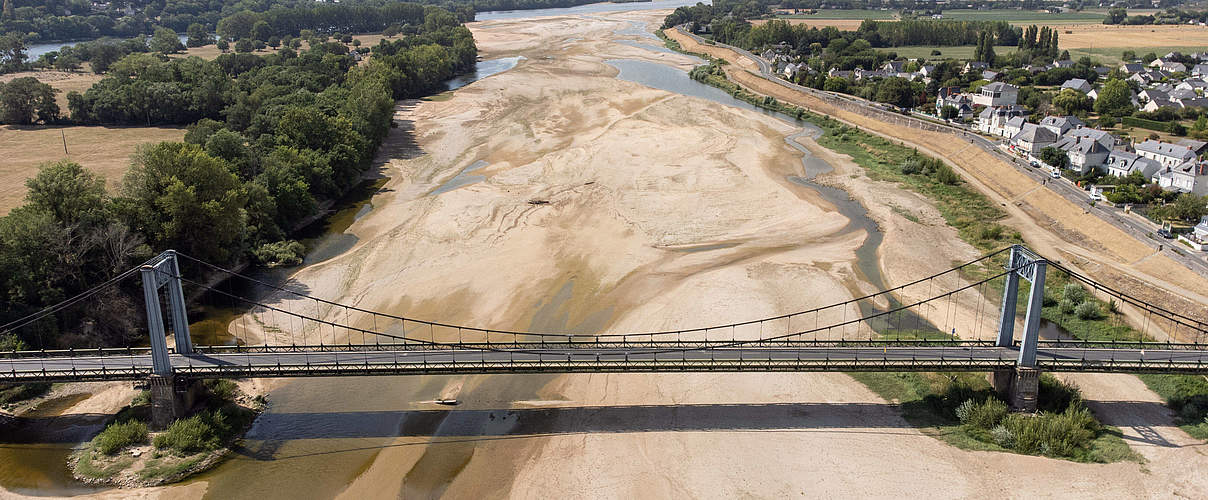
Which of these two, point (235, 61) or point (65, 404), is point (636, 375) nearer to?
point (65, 404)

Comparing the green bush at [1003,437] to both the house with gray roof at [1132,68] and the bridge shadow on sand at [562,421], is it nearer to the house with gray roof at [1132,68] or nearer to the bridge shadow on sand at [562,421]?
the bridge shadow on sand at [562,421]

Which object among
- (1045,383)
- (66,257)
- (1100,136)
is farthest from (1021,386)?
(1100,136)

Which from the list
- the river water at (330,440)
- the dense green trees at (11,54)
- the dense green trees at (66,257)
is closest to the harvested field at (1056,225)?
the river water at (330,440)

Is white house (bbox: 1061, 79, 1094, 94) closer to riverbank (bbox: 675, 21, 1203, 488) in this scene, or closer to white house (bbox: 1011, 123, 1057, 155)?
white house (bbox: 1011, 123, 1057, 155)

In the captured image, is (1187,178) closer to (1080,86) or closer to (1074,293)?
(1074,293)

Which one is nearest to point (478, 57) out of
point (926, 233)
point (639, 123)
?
point (639, 123)

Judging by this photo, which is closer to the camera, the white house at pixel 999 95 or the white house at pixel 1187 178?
the white house at pixel 1187 178

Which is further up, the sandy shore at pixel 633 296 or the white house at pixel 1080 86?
the white house at pixel 1080 86

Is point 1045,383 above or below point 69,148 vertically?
below
